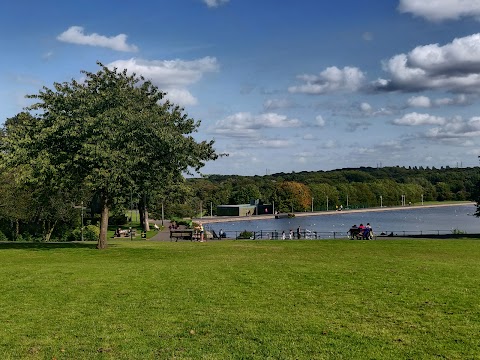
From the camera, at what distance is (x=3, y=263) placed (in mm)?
20125

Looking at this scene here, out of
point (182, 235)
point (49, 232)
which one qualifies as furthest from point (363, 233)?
point (49, 232)

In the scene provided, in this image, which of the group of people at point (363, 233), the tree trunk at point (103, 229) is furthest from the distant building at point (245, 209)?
the tree trunk at point (103, 229)

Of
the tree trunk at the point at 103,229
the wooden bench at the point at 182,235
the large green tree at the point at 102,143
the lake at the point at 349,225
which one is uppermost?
the large green tree at the point at 102,143

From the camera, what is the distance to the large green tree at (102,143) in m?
24.8

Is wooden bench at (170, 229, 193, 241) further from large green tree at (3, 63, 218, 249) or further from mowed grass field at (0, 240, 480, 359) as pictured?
mowed grass field at (0, 240, 480, 359)

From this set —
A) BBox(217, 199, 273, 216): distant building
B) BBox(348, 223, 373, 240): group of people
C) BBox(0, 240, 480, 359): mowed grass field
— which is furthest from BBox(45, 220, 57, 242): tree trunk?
Answer: BBox(217, 199, 273, 216): distant building

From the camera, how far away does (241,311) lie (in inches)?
432

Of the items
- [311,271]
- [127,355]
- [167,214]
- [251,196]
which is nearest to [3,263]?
[311,271]

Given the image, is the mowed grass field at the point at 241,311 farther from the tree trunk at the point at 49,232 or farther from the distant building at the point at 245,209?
the distant building at the point at 245,209

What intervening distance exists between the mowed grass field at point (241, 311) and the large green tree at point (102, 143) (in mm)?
7615

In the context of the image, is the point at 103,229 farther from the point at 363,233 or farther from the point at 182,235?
the point at 363,233

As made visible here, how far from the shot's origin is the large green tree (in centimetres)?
2477

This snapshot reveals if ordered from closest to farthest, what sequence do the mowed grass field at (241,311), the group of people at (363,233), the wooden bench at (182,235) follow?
the mowed grass field at (241,311), the group of people at (363,233), the wooden bench at (182,235)

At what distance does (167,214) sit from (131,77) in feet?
255
